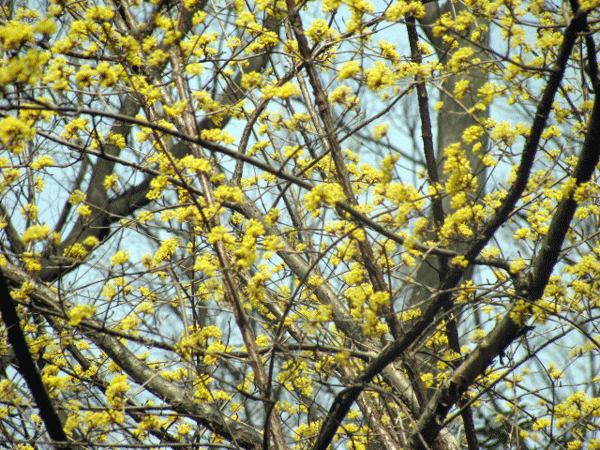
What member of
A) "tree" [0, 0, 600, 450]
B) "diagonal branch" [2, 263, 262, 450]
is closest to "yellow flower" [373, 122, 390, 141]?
"tree" [0, 0, 600, 450]

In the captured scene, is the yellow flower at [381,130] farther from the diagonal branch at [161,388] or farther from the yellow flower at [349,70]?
the diagonal branch at [161,388]

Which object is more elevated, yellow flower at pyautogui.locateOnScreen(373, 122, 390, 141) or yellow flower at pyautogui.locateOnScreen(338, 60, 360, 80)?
yellow flower at pyautogui.locateOnScreen(338, 60, 360, 80)

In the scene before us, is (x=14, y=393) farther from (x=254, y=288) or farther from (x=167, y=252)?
(x=254, y=288)

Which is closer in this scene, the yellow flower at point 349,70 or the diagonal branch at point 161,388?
the yellow flower at point 349,70

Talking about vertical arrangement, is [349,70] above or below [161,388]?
above

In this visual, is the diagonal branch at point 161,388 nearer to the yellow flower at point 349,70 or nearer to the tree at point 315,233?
the tree at point 315,233

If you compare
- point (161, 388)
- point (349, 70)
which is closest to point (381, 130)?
point (349, 70)

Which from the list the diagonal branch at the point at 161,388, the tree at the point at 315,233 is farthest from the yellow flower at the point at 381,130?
the diagonal branch at the point at 161,388

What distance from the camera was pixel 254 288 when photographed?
2902mm

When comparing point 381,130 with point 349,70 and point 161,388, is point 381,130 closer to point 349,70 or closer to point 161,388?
point 349,70

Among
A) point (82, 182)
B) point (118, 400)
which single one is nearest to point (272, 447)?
point (118, 400)

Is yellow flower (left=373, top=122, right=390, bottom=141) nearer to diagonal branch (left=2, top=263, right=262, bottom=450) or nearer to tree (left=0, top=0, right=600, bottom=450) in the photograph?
tree (left=0, top=0, right=600, bottom=450)

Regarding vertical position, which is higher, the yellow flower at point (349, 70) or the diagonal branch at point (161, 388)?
the yellow flower at point (349, 70)

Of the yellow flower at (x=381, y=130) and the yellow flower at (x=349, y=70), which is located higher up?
the yellow flower at (x=349, y=70)
